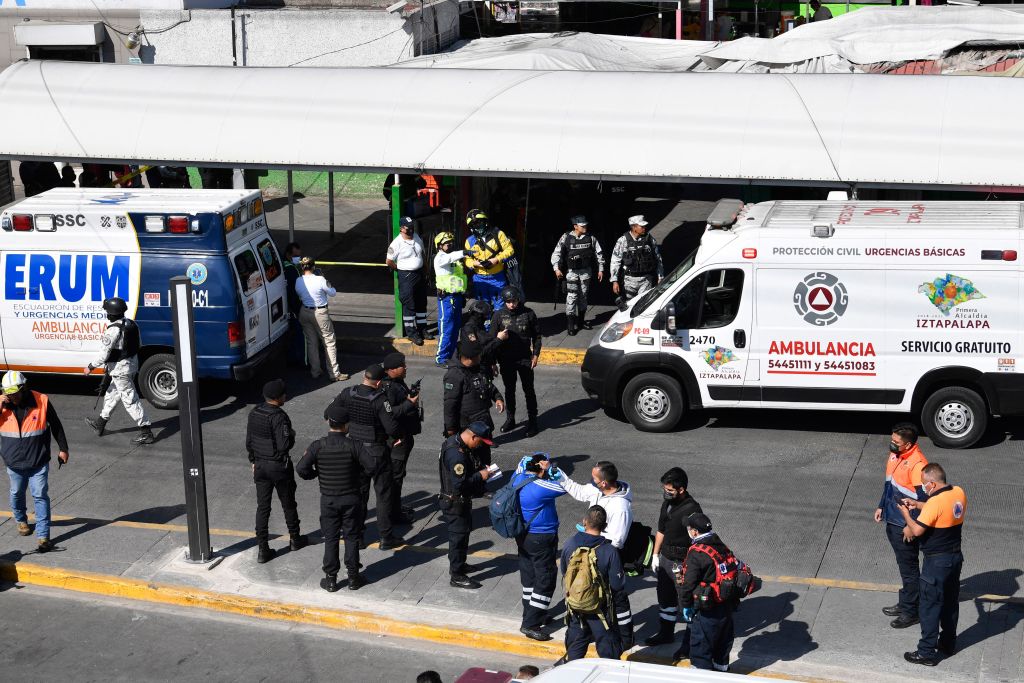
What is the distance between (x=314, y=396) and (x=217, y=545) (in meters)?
4.29

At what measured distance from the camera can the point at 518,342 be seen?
14516 mm

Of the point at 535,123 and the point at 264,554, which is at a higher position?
the point at 535,123

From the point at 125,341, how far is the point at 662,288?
19.4 ft

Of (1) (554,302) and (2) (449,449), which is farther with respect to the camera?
(1) (554,302)

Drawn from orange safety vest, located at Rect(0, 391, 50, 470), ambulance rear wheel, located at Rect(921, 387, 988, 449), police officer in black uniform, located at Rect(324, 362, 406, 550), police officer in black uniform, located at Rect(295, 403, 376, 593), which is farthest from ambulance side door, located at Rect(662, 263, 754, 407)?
orange safety vest, located at Rect(0, 391, 50, 470)

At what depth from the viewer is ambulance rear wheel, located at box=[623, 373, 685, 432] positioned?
14.5 metres

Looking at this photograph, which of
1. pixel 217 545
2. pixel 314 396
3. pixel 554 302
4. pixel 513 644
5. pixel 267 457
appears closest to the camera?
pixel 513 644

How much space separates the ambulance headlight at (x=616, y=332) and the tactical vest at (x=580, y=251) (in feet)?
8.56

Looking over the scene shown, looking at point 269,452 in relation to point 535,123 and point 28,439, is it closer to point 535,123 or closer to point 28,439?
point 28,439

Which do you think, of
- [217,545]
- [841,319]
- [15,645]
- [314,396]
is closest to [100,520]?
[217,545]

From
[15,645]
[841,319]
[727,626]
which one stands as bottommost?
[15,645]

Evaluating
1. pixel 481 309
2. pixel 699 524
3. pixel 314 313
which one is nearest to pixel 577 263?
pixel 481 309

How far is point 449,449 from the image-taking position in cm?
1102

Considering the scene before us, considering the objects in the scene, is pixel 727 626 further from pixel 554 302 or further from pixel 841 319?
pixel 554 302
